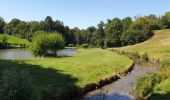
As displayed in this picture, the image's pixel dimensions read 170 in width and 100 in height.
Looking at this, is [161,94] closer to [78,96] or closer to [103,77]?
[78,96]

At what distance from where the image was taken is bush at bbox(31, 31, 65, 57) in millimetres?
77406

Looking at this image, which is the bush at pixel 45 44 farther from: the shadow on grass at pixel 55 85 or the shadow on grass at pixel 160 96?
the shadow on grass at pixel 160 96

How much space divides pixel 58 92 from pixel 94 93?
5383 millimetres

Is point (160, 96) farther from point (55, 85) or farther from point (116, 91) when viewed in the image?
point (55, 85)

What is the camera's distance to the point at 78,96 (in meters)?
31.6

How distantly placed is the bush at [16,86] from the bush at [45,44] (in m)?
56.8

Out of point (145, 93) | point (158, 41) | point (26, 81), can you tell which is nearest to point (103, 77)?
point (145, 93)

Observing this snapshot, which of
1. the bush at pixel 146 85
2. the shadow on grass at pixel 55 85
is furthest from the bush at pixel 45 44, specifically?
the bush at pixel 146 85

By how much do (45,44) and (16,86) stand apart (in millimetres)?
59807

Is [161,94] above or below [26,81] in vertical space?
below

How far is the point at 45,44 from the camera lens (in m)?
78.9

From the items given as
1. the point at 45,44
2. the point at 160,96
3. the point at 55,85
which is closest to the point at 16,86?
the point at 55,85

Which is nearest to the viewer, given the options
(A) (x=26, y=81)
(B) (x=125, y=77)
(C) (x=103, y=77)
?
(A) (x=26, y=81)

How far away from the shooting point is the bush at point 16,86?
19.1 metres
